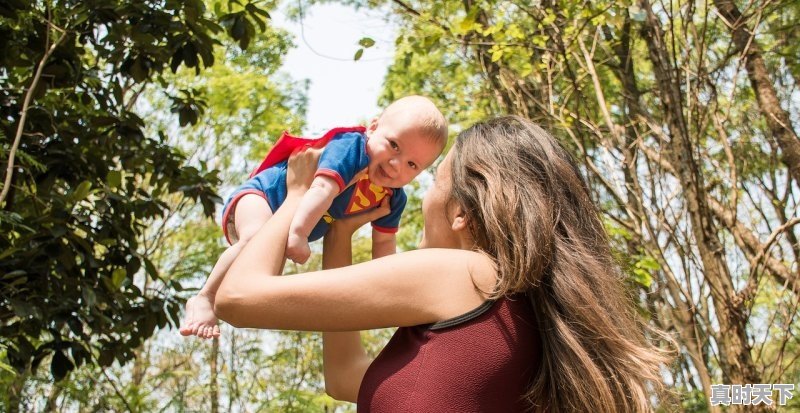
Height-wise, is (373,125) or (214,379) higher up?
(214,379)

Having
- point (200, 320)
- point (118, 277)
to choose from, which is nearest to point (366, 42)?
point (118, 277)

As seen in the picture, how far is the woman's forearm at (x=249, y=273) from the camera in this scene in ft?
5.03

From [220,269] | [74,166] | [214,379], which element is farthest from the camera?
[214,379]

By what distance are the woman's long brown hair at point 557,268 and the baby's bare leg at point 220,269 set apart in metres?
0.66

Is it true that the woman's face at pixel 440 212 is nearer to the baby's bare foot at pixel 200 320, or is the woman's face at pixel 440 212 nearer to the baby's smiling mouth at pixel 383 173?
the baby's smiling mouth at pixel 383 173

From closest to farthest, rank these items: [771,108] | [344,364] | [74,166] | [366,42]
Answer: [344,364] < [74,166] < [366,42] < [771,108]

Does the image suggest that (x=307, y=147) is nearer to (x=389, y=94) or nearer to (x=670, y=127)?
(x=670, y=127)

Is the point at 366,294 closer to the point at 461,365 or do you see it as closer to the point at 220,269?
the point at 461,365

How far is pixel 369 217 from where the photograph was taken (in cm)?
222

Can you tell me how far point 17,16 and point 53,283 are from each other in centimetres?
111

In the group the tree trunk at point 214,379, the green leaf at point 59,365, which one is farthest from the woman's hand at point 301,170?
the tree trunk at point 214,379

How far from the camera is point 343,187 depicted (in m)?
2.04

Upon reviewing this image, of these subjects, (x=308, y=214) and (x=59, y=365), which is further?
(x=59, y=365)

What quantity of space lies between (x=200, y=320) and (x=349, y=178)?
1.65 ft
